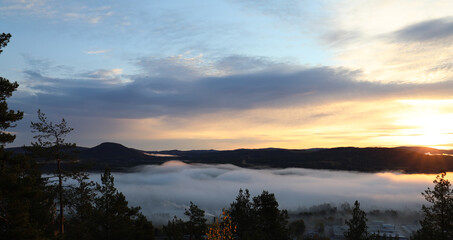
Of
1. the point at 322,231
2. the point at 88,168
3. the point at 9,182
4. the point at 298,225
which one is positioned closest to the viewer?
the point at 9,182

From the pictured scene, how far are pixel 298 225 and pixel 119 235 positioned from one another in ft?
415

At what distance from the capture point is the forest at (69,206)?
16.7 metres

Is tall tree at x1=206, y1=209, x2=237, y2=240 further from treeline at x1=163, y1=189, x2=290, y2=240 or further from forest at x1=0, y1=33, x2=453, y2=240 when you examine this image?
treeline at x1=163, y1=189, x2=290, y2=240

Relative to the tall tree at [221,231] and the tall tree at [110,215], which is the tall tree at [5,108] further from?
the tall tree at [110,215]

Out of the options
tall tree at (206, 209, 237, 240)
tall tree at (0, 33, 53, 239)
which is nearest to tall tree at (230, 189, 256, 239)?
tall tree at (0, 33, 53, 239)

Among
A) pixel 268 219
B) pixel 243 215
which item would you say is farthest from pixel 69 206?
pixel 243 215

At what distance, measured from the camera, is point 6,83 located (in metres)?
17.1

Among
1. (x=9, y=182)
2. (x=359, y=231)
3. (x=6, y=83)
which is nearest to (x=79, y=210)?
(x=9, y=182)

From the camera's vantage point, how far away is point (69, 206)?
25250 mm

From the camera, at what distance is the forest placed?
1673 cm

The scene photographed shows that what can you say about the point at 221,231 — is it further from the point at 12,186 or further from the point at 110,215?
the point at 110,215

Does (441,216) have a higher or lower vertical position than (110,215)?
higher

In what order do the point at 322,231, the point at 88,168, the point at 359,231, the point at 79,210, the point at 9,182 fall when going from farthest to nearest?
the point at 322,231
the point at 359,231
the point at 88,168
the point at 79,210
the point at 9,182

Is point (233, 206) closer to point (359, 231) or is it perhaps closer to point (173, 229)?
point (173, 229)
